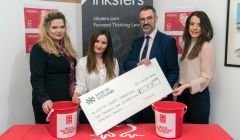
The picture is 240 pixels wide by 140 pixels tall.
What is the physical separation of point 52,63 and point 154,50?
0.88 meters

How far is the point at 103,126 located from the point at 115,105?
0.16m

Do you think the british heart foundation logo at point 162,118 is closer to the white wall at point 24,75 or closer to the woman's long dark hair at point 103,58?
the woman's long dark hair at point 103,58

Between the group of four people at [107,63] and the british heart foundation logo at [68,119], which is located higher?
the group of four people at [107,63]

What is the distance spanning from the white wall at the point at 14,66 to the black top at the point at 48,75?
53 cm

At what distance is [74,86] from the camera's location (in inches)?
85.5

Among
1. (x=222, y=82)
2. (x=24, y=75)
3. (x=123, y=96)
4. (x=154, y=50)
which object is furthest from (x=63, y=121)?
(x=222, y=82)

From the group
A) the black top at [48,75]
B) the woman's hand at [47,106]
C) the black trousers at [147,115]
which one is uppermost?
the black top at [48,75]

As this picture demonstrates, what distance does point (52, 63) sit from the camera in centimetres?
207

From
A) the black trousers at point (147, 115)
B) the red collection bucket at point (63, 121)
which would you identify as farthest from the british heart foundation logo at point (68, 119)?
the black trousers at point (147, 115)

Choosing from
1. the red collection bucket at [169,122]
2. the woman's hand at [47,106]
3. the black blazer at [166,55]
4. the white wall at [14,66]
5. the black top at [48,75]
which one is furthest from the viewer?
the white wall at [14,66]

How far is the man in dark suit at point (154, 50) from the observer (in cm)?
225

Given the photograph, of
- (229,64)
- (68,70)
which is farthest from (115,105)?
(229,64)

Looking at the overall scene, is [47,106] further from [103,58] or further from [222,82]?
[222,82]

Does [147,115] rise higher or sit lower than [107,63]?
lower
